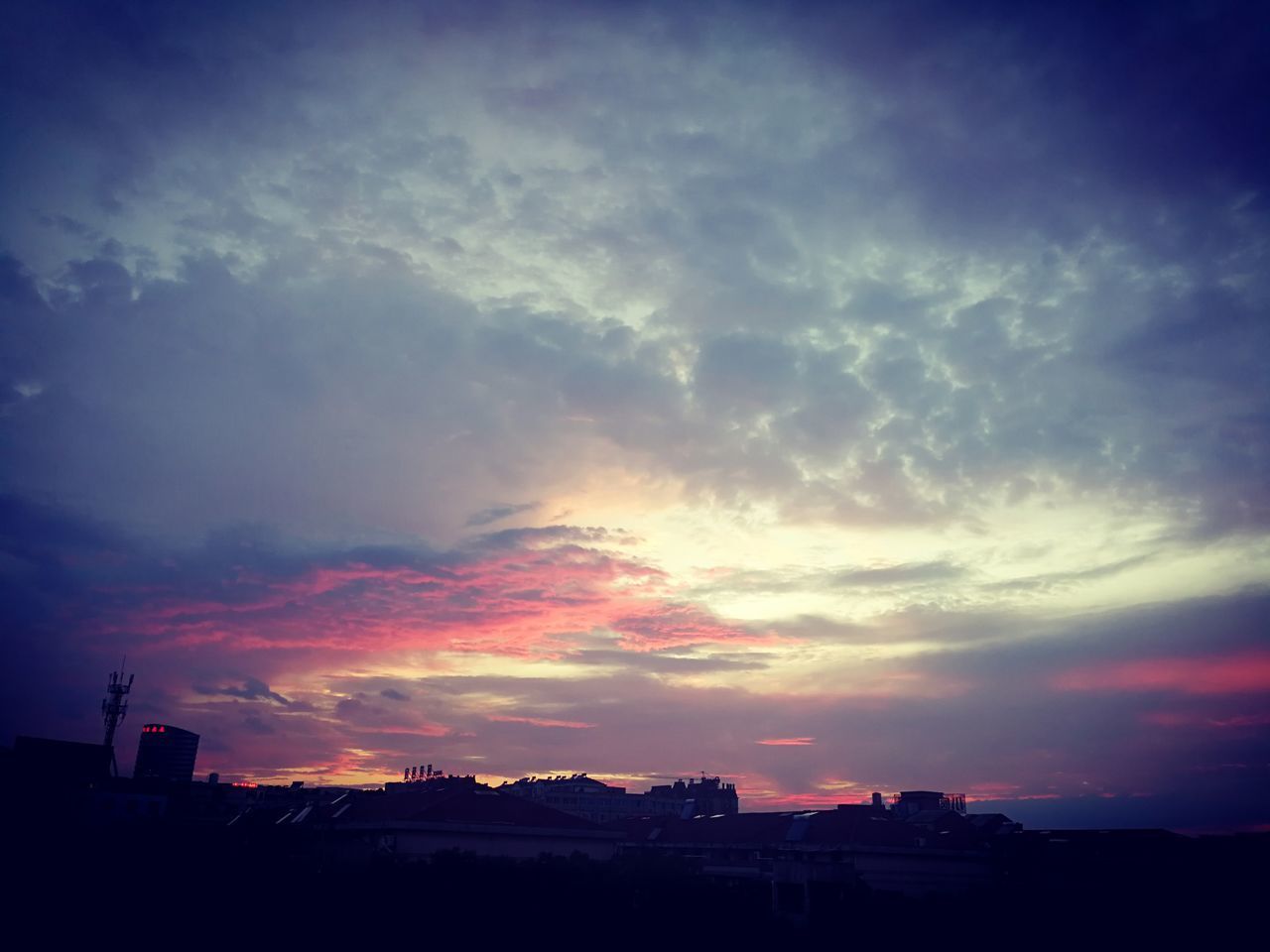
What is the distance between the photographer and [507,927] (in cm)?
3281

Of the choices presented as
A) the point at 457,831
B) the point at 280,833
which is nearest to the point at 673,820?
the point at 457,831

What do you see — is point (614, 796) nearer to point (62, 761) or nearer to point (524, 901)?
point (62, 761)

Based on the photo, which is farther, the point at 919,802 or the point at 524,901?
the point at 919,802

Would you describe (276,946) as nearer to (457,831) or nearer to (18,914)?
(18,914)

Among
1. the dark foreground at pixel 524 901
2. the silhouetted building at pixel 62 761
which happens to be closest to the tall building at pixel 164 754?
the silhouetted building at pixel 62 761

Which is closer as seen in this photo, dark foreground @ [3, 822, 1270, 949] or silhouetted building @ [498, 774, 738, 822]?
dark foreground @ [3, 822, 1270, 949]

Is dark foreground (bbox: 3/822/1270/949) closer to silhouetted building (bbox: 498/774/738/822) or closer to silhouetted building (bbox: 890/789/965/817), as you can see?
silhouetted building (bbox: 890/789/965/817)

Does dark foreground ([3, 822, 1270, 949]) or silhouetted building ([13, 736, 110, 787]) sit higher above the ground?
silhouetted building ([13, 736, 110, 787])

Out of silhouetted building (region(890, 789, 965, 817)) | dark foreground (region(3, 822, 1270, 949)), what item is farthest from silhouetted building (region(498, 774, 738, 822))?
dark foreground (region(3, 822, 1270, 949))

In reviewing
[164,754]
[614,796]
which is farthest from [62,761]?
[614,796]

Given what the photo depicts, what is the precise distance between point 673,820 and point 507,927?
175 feet

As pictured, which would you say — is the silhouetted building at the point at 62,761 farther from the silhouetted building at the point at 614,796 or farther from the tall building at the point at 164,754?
the silhouetted building at the point at 614,796

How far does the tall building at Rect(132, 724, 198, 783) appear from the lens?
431 ft

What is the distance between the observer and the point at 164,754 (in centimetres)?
13462
